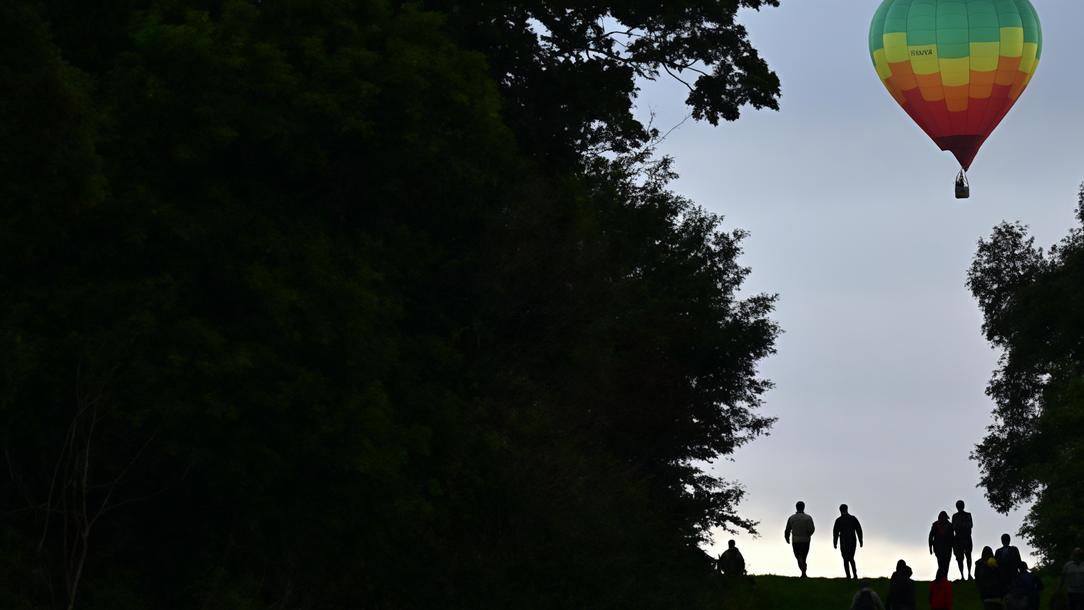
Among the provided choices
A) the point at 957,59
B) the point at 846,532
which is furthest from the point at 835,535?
the point at 957,59

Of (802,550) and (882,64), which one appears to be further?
(882,64)

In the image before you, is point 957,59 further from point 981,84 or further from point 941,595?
point 941,595

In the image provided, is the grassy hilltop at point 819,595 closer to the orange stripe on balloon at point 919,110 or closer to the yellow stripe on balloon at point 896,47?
the yellow stripe on balloon at point 896,47

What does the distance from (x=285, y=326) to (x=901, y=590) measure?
10.9 metres

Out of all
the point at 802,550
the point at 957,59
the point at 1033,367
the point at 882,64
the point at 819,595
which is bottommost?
the point at 819,595

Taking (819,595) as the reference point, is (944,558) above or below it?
above

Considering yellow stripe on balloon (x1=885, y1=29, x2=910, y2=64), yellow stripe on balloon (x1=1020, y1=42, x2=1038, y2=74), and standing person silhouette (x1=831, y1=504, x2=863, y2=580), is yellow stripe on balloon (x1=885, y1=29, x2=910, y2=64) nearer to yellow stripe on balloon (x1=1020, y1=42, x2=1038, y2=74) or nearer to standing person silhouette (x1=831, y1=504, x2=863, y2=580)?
yellow stripe on balloon (x1=1020, y1=42, x2=1038, y2=74)

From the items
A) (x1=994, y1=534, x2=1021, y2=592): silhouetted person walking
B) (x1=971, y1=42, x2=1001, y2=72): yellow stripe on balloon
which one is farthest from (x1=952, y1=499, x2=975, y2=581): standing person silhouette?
(x1=971, y1=42, x2=1001, y2=72): yellow stripe on balloon

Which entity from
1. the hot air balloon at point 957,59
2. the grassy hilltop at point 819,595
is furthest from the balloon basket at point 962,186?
the grassy hilltop at point 819,595

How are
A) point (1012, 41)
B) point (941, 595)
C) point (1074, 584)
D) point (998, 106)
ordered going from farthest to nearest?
point (998, 106), point (1012, 41), point (941, 595), point (1074, 584)

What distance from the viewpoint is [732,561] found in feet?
135

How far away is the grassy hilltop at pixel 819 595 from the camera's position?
37.5 meters

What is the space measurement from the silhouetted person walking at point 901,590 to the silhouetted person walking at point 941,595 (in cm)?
97

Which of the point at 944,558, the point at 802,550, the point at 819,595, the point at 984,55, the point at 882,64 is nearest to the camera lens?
the point at 944,558
